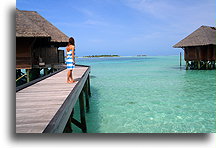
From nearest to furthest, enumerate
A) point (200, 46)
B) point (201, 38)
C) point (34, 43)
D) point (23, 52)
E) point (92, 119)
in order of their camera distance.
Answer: point (92, 119) < point (23, 52) < point (34, 43) < point (201, 38) < point (200, 46)

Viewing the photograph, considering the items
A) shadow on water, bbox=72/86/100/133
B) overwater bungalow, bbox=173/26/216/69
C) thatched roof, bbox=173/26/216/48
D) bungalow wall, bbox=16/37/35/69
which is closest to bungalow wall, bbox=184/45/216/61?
overwater bungalow, bbox=173/26/216/69

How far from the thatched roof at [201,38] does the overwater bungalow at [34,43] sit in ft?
50.0

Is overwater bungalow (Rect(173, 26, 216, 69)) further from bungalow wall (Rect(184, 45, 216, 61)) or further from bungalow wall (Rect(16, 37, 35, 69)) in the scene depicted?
bungalow wall (Rect(16, 37, 35, 69))

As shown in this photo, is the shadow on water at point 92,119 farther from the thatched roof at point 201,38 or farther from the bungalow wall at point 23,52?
the thatched roof at point 201,38

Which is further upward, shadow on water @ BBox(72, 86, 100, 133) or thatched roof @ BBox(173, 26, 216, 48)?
thatched roof @ BBox(173, 26, 216, 48)

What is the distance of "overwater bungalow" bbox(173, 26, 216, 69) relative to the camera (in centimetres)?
2122

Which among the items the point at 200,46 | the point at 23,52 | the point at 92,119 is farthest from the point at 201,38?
the point at 92,119

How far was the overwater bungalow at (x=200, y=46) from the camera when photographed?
21.2 metres

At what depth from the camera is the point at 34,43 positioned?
1284cm

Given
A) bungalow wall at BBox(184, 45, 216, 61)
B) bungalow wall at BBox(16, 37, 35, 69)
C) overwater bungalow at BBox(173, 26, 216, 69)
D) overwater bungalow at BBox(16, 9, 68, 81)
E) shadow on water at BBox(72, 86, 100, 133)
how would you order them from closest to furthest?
shadow on water at BBox(72, 86, 100, 133) → overwater bungalow at BBox(16, 9, 68, 81) → bungalow wall at BBox(16, 37, 35, 69) → overwater bungalow at BBox(173, 26, 216, 69) → bungalow wall at BBox(184, 45, 216, 61)

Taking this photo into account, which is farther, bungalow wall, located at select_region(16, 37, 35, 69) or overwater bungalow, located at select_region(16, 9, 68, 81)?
bungalow wall, located at select_region(16, 37, 35, 69)

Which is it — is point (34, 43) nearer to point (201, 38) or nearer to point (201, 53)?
point (201, 38)

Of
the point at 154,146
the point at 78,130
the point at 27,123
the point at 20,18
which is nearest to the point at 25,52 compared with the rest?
the point at 20,18

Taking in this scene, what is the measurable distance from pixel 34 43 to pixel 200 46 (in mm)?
18975
